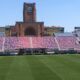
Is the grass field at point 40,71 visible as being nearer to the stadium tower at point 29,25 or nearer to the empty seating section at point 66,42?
the empty seating section at point 66,42

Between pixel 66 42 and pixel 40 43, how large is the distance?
7972mm

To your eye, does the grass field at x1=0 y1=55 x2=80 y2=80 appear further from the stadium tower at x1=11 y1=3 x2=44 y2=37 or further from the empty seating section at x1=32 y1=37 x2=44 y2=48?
the stadium tower at x1=11 y1=3 x2=44 y2=37

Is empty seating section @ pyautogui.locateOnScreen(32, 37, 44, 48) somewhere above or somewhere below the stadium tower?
below

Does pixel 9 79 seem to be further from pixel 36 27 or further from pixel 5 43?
pixel 36 27

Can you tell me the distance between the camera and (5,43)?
96.2 m

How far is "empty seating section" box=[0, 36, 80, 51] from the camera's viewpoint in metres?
94.6

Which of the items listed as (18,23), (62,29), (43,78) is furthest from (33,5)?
(43,78)

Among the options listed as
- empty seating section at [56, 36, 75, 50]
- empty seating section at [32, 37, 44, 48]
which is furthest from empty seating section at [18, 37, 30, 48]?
empty seating section at [56, 36, 75, 50]

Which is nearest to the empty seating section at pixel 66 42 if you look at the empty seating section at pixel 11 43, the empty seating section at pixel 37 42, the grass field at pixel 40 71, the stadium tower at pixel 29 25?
the empty seating section at pixel 37 42

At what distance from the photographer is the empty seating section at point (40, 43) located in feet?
310

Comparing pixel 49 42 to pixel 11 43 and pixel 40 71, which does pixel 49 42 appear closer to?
pixel 11 43

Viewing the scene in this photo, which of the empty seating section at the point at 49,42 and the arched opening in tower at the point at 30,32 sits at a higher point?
the arched opening in tower at the point at 30,32

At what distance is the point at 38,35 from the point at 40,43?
42.7 ft

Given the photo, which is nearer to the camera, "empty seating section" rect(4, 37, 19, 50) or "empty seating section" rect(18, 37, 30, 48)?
"empty seating section" rect(4, 37, 19, 50)
